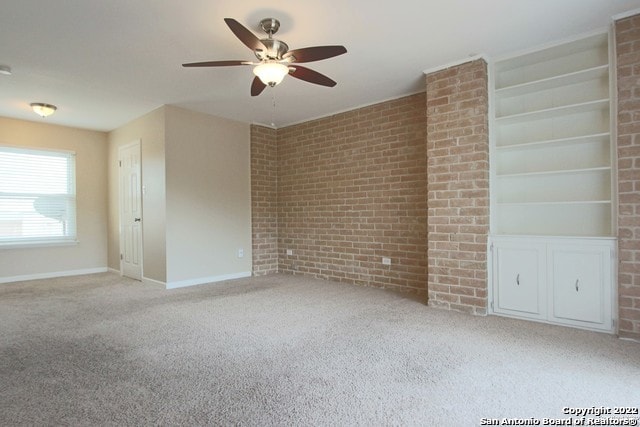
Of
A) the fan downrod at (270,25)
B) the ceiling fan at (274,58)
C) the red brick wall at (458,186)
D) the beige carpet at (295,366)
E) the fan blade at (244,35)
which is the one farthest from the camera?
the red brick wall at (458,186)

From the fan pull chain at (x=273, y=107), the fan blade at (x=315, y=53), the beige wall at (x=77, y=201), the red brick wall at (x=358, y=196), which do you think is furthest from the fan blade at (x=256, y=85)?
the beige wall at (x=77, y=201)

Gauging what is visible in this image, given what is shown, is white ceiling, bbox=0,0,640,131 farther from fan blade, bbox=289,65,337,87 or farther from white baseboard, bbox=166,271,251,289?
white baseboard, bbox=166,271,251,289

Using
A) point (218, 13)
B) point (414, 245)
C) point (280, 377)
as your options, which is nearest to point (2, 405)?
point (280, 377)

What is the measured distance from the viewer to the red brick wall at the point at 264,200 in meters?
5.78

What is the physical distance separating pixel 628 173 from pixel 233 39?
11.1 ft

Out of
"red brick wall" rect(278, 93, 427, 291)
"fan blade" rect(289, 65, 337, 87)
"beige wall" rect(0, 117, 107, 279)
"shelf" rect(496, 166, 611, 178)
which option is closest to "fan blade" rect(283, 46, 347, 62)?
"fan blade" rect(289, 65, 337, 87)

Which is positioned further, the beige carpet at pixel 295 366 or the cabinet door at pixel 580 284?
the cabinet door at pixel 580 284

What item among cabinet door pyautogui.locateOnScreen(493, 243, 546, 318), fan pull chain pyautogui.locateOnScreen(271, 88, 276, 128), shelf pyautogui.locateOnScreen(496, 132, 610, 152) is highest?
fan pull chain pyautogui.locateOnScreen(271, 88, 276, 128)

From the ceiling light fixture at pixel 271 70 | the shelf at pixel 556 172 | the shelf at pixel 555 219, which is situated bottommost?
the shelf at pixel 555 219

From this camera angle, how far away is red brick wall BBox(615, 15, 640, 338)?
2668 millimetres

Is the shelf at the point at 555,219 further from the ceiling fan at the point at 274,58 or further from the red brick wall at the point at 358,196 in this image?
the ceiling fan at the point at 274,58

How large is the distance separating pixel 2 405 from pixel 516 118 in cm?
440

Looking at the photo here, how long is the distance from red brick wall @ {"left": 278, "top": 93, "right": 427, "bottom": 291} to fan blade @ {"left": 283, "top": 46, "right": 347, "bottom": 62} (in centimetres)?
218

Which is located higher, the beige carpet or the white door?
the white door
